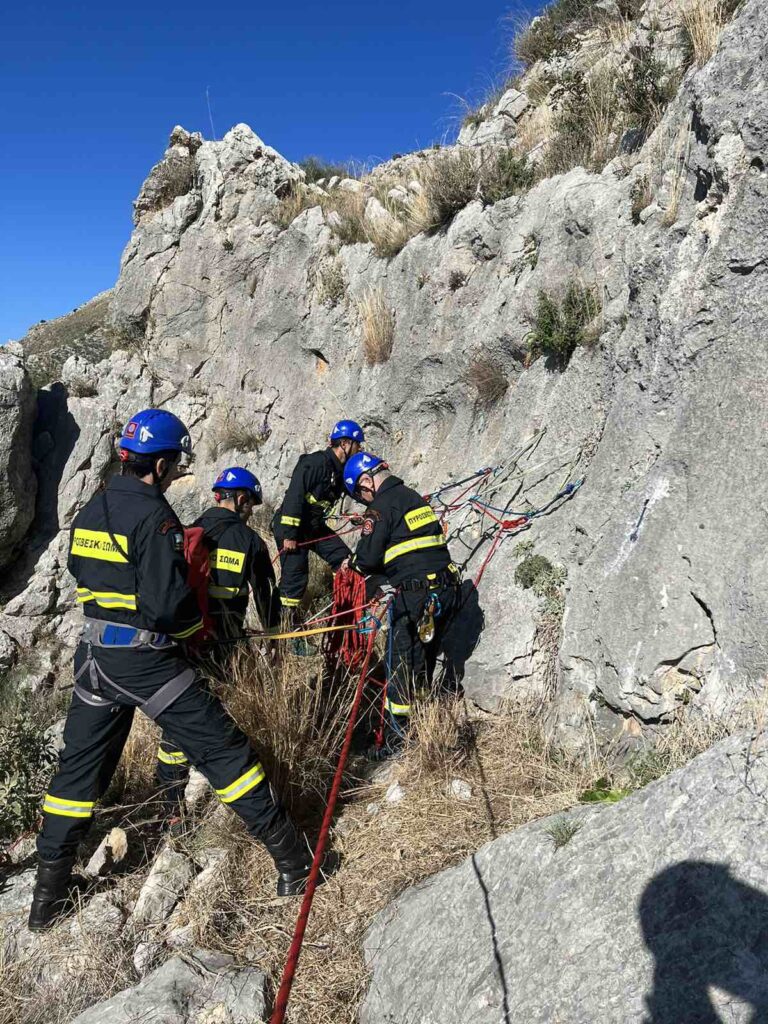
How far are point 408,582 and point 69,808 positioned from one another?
2.43 meters

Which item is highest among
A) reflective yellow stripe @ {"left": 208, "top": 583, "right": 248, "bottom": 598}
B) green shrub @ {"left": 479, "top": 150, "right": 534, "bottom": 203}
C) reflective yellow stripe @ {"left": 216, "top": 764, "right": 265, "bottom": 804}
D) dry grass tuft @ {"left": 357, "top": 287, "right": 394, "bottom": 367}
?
green shrub @ {"left": 479, "top": 150, "right": 534, "bottom": 203}

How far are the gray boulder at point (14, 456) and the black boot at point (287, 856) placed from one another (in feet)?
32.1

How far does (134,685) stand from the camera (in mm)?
3301

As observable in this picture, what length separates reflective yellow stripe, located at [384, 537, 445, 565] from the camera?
15.6ft

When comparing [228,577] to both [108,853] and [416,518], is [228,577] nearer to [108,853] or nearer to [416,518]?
[416,518]

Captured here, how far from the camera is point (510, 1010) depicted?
2.15 m

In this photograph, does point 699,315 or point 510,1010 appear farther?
point 699,315

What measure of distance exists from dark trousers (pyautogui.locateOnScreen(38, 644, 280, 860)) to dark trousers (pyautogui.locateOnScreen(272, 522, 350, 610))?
334 cm

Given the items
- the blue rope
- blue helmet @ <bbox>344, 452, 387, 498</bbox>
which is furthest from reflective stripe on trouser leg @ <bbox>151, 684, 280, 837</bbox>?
the blue rope

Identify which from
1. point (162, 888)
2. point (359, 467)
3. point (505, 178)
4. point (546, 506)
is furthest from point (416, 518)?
point (505, 178)

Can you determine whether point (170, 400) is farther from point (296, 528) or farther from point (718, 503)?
point (718, 503)

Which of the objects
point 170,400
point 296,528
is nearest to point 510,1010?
point 296,528

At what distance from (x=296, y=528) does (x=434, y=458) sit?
1.91 m

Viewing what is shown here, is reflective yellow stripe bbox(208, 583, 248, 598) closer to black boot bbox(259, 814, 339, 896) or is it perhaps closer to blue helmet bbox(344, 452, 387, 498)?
blue helmet bbox(344, 452, 387, 498)
